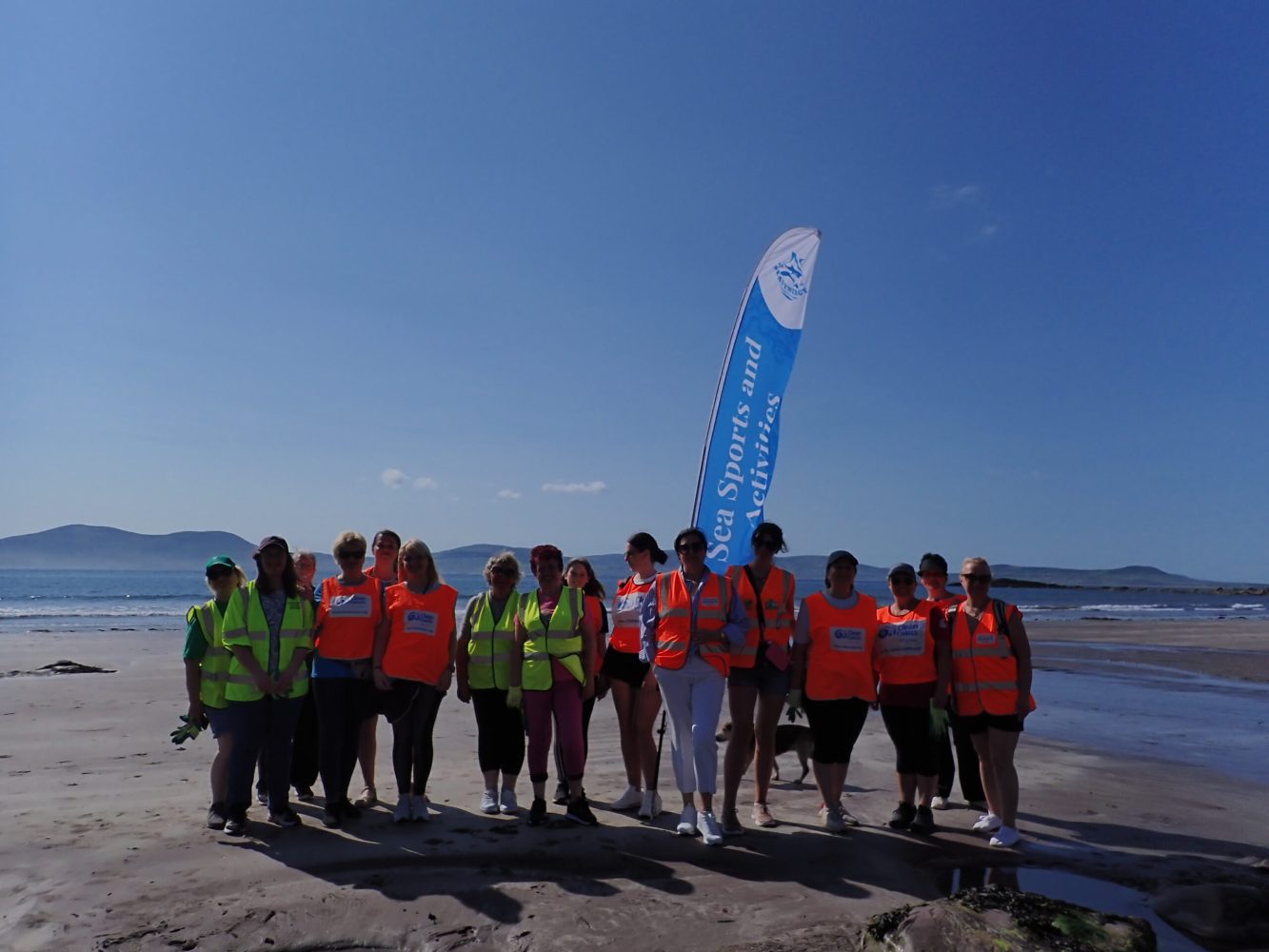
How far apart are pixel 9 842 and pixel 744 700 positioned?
4.39 meters

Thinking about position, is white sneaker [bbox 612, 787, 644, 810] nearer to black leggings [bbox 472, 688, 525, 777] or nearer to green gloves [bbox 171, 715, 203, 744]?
black leggings [bbox 472, 688, 525, 777]

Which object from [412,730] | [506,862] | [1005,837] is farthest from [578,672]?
[1005,837]

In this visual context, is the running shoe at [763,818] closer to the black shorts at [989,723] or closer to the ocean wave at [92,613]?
the black shorts at [989,723]

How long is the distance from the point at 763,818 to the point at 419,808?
7.30ft

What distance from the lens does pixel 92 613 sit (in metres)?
32.8

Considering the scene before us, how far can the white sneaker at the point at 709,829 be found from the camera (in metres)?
4.93

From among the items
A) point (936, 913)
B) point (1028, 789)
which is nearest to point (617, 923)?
point (936, 913)

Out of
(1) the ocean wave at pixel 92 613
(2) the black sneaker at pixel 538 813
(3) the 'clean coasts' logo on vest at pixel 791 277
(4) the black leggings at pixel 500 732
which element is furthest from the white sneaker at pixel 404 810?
(1) the ocean wave at pixel 92 613

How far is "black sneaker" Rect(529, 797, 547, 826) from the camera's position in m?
5.28

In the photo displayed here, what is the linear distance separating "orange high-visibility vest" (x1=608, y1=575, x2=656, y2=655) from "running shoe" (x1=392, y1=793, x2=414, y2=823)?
5.49 feet

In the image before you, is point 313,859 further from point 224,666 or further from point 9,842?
point 9,842

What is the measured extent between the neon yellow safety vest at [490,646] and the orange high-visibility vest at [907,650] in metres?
2.51

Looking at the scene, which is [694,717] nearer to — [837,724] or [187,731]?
[837,724]

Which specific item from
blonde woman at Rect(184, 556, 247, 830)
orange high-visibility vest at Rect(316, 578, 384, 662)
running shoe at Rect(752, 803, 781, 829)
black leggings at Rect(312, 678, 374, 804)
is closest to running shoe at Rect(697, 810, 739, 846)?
running shoe at Rect(752, 803, 781, 829)
